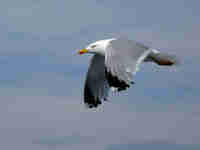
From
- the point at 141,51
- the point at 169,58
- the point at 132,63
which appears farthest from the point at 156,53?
the point at 132,63

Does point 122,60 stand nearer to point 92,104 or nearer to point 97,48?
point 97,48

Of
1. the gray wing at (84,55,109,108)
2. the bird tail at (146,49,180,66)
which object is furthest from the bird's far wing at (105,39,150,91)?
the gray wing at (84,55,109,108)

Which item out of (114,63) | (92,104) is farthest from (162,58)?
(92,104)

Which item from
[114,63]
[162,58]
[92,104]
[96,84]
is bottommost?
[92,104]

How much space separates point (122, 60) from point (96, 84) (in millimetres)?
3814

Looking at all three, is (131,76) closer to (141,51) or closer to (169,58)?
(141,51)

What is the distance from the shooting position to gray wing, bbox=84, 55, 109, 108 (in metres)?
13.7

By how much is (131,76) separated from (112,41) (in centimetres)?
169

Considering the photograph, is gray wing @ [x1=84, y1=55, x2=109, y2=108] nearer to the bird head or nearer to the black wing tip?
the black wing tip

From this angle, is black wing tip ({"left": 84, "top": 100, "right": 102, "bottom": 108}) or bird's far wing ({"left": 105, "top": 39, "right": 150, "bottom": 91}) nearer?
bird's far wing ({"left": 105, "top": 39, "right": 150, "bottom": 91})

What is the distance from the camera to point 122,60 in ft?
33.0

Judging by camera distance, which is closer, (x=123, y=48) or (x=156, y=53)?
(x=123, y=48)

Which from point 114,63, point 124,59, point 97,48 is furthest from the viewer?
point 97,48

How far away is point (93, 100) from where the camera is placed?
45.5ft
